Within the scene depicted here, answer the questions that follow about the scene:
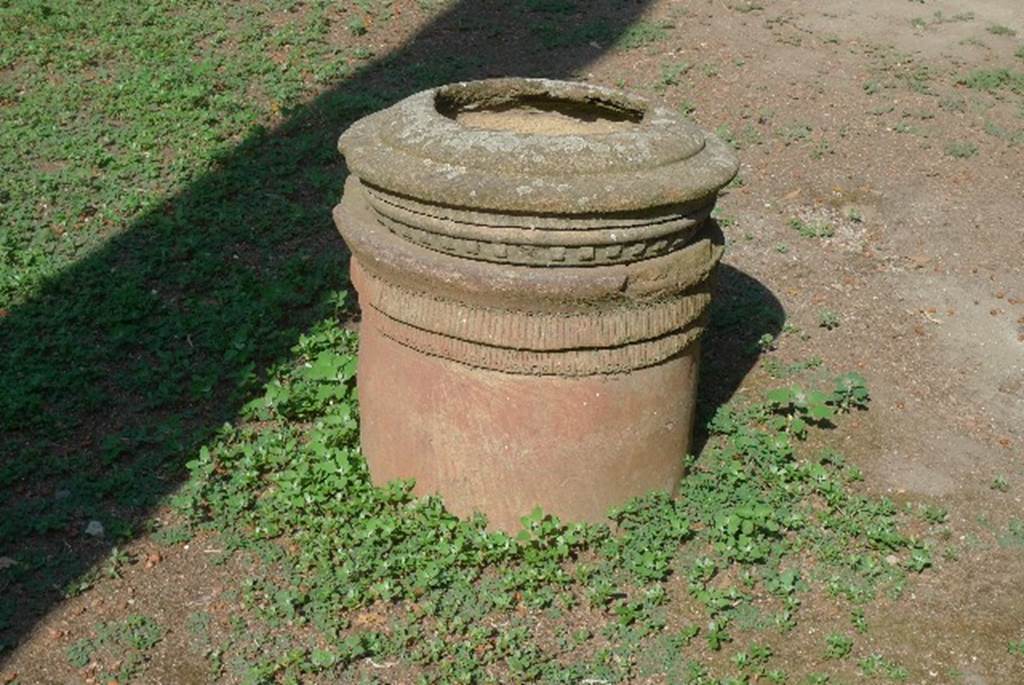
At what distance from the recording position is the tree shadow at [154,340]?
4.86 meters

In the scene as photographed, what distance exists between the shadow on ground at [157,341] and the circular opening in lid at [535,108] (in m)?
1.31

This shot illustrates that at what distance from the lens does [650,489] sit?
4.76 metres

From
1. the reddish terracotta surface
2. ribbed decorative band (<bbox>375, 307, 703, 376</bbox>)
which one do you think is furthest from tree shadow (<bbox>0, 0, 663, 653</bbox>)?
ribbed decorative band (<bbox>375, 307, 703, 376</bbox>)

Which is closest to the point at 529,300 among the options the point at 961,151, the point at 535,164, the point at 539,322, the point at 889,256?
the point at 539,322

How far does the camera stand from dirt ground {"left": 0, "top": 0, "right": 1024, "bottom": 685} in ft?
14.7

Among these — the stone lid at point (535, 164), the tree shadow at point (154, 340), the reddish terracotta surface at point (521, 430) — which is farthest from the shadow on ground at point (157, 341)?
the stone lid at point (535, 164)

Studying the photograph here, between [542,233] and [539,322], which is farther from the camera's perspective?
[539,322]

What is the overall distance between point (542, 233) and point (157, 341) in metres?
2.53

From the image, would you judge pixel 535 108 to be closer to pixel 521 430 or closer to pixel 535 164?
pixel 535 164

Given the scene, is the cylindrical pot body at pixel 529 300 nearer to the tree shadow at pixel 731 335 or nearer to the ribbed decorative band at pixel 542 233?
the ribbed decorative band at pixel 542 233

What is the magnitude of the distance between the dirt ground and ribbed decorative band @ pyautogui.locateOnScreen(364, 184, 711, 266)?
139cm

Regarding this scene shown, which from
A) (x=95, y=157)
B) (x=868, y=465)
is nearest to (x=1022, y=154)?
(x=868, y=465)

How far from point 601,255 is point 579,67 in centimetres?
510

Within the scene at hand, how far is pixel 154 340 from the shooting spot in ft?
19.6
